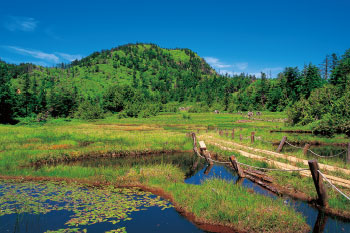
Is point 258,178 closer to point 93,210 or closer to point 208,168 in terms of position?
point 208,168

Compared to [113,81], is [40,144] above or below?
below

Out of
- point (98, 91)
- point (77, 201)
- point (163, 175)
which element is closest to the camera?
point (77, 201)

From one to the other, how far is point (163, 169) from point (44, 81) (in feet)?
523

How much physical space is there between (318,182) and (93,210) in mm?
9728

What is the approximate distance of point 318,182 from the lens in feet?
32.3

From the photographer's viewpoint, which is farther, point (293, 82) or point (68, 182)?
point (293, 82)

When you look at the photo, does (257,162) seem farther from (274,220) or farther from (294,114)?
(294,114)

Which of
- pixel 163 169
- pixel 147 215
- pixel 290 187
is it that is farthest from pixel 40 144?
pixel 290 187

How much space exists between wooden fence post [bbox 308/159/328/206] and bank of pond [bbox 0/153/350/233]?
0.53 metres

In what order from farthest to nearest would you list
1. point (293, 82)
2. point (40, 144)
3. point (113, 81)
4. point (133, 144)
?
point (113, 81) < point (293, 82) < point (133, 144) < point (40, 144)

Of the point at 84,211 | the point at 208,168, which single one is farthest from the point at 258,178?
the point at 84,211

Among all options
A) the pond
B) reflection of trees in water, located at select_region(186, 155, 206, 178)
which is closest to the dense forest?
reflection of trees in water, located at select_region(186, 155, 206, 178)

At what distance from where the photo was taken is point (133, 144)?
90.3 feet

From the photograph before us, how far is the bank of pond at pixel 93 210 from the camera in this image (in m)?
9.34
